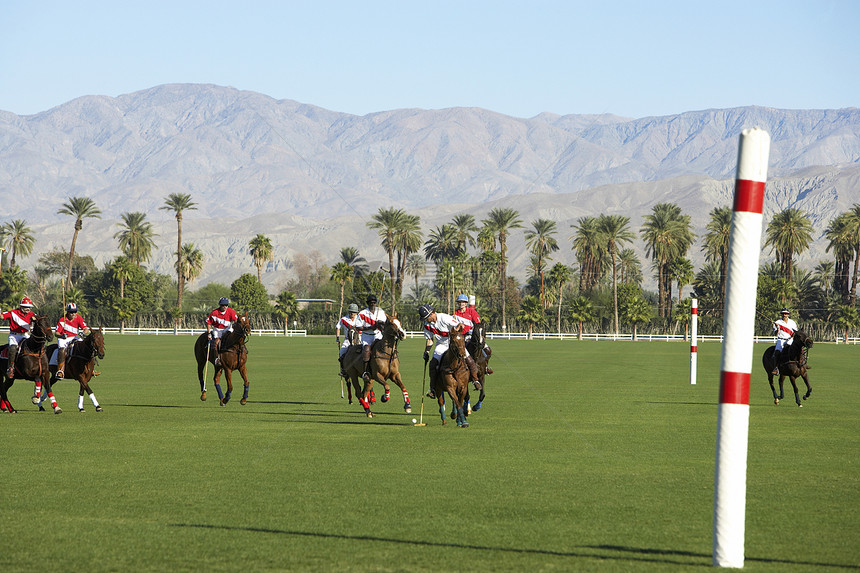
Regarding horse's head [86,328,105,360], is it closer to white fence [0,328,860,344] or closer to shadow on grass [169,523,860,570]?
shadow on grass [169,523,860,570]

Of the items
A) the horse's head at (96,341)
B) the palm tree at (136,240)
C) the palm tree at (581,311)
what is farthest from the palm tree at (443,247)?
the horse's head at (96,341)

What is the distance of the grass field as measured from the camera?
796 cm

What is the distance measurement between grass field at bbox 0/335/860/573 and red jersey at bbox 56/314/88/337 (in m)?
1.80

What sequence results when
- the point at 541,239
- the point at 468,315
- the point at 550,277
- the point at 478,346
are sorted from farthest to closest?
1. the point at 541,239
2. the point at 550,277
3. the point at 468,315
4. the point at 478,346

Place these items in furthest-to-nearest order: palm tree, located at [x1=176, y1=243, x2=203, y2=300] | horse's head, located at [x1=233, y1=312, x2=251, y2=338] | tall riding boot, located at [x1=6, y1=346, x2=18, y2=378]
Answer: palm tree, located at [x1=176, y1=243, x2=203, y2=300] → horse's head, located at [x1=233, y1=312, x2=251, y2=338] → tall riding boot, located at [x1=6, y1=346, x2=18, y2=378]

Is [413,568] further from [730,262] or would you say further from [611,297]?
[611,297]

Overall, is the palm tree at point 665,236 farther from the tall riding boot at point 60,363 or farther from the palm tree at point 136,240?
the tall riding boot at point 60,363

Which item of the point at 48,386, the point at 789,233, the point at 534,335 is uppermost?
the point at 789,233

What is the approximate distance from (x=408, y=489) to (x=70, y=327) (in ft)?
41.0

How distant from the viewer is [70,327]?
20.9 m

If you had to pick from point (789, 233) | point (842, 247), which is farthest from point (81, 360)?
point (842, 247)

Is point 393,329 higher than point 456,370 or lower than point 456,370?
higher

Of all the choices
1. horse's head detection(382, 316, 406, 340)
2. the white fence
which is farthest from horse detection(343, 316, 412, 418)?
the white fence

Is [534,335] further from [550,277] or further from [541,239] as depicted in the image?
[541,239]
